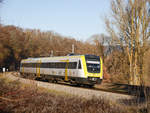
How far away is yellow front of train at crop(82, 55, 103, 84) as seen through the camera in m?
18.8

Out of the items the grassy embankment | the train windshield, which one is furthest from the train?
the grassy embankment

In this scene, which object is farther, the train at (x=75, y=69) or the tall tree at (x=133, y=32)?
the tall tree at (x=133, y=32)

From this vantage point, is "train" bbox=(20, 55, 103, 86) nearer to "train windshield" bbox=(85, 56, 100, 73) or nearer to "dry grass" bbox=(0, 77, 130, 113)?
"train windshield" bbox=(85, 56, 100, 73)

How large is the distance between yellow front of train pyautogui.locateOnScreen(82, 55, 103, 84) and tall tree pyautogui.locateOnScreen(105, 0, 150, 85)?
10050 mm

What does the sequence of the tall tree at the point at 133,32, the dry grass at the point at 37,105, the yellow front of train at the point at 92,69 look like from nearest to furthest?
the dry grass at the point at 37,105 → the yellow front of train at the point at 92,69 → the tall tree at the point at 133,32

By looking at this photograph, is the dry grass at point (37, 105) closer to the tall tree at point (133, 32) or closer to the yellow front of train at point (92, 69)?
the yellow front of train at point (92, 69)

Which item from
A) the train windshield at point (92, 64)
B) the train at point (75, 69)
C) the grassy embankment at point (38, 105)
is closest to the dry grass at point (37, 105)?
the grassy embankment at point (38, 105)

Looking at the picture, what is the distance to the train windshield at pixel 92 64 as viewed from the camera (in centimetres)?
1896

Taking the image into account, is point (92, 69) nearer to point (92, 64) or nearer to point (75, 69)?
point (92, 64)

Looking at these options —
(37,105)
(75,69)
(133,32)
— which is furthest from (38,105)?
(133,32)

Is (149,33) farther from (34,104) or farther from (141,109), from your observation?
(34,104)

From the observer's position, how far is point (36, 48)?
5353 cm

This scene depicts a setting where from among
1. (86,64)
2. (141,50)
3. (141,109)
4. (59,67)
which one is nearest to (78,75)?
(86,64)

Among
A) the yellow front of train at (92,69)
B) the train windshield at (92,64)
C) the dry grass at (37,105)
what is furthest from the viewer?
the train windshield at (92,64)
